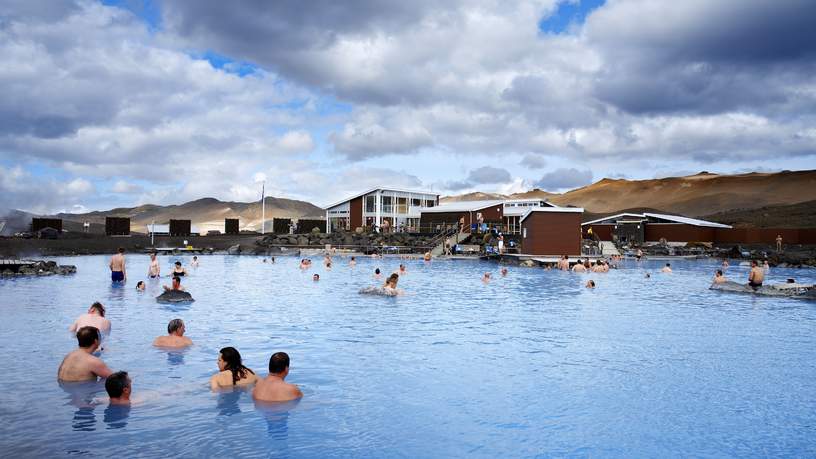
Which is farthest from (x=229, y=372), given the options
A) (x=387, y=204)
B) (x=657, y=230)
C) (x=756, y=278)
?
(x=657, y=230)

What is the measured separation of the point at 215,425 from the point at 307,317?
9.05m

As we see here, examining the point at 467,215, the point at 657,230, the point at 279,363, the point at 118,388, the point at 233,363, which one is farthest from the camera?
the point at 657,230

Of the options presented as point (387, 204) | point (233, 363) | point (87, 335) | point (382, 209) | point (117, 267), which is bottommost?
point (233, 363)

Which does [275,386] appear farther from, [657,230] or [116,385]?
[657,230]

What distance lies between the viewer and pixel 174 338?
11.7 m

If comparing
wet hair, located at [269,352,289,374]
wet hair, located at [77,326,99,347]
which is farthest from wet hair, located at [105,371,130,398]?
wet hair, located at [269,352,289,374]

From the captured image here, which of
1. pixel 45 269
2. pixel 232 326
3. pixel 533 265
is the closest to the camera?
pixel 232 326

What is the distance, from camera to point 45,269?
2778cm

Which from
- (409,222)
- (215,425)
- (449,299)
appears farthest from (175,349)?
(409,222)

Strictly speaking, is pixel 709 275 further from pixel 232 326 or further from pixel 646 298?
pixel 232 326

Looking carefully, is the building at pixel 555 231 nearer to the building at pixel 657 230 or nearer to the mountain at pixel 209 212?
the building at pixel 657 230

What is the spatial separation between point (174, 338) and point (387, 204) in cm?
4829

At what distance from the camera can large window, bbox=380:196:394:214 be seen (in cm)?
A: 5919

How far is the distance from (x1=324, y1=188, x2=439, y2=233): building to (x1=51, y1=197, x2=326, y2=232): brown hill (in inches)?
3872
